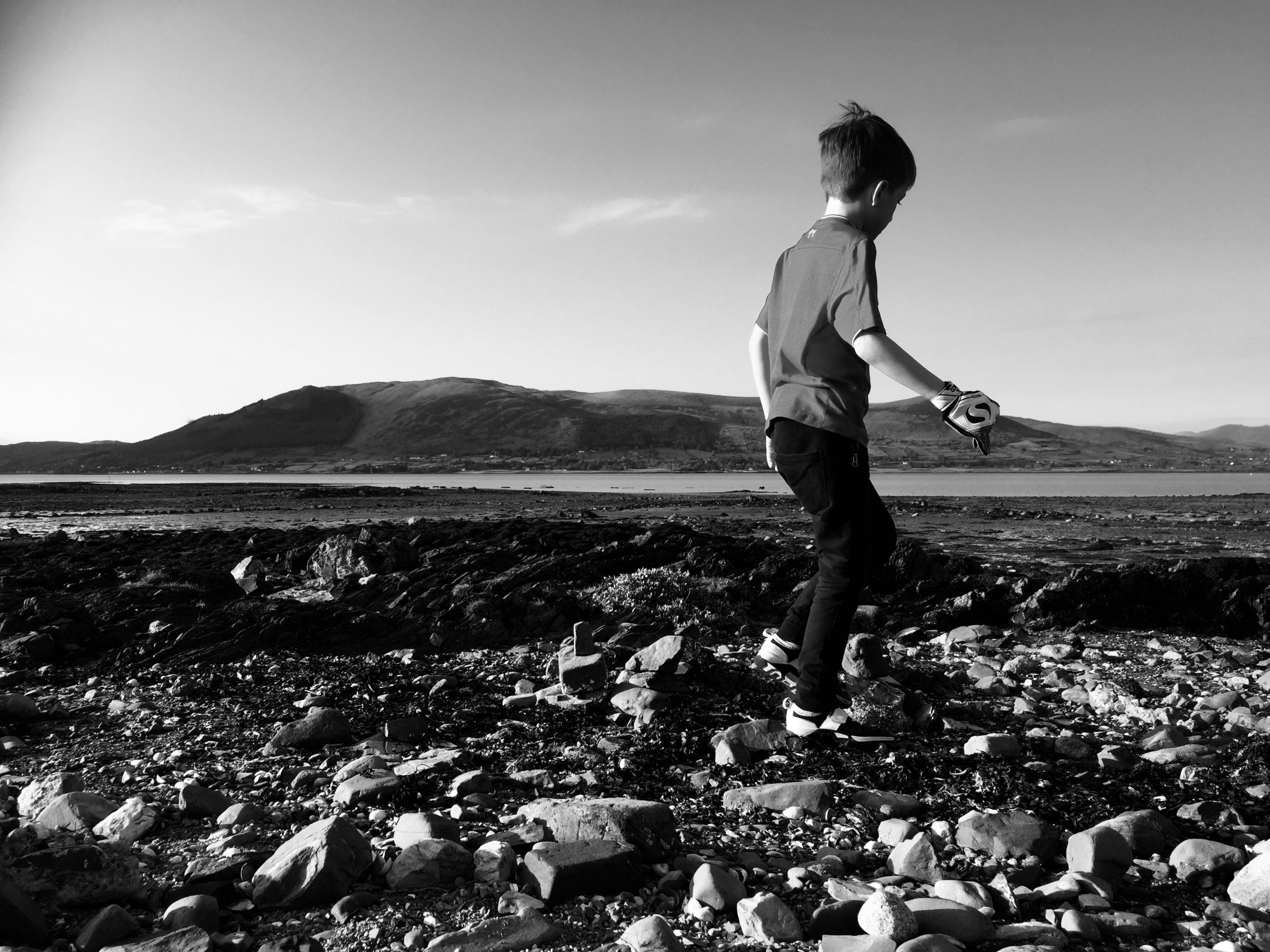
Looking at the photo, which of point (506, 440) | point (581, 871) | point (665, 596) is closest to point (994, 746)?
point (581, 871)

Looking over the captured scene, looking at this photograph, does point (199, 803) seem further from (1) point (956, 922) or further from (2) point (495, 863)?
(1) point (956, 922)

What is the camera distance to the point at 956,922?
210 cm

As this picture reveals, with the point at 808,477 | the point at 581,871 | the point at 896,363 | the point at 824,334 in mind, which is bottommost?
the point at 581,871

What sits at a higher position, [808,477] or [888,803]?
[808,477]

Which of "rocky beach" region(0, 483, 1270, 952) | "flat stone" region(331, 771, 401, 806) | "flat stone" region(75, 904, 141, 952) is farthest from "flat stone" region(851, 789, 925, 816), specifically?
"flat stone" region(75, 904, 141, 952)

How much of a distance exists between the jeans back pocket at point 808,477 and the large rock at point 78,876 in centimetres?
245

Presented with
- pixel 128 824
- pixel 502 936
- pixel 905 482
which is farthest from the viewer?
pixel 905 482

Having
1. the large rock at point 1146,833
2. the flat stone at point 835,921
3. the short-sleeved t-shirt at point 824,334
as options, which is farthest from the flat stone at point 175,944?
the short-sleeved t-shirt at point 824,334

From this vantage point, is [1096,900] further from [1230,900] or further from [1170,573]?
[1170,573]

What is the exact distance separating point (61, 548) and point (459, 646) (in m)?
8.73

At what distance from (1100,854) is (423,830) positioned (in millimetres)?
1914

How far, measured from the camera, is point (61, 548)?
1203 cm

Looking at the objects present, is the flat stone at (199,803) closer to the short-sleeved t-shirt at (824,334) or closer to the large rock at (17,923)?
the large rock at (17,923)

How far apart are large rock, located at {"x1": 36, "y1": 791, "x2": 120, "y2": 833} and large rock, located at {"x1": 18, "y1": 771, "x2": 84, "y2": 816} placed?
6cm
